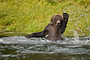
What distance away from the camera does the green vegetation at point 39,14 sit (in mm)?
19000

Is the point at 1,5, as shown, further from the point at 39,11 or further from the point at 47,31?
the point at 47,31

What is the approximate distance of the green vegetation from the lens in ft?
Answer: 62.3

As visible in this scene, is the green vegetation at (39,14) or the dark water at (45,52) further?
the green vegetation at (39,14)

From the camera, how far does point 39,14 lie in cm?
2195

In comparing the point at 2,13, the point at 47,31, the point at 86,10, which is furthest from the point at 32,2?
the point at 47,31

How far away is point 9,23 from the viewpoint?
21.8m

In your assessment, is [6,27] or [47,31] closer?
[47,31]

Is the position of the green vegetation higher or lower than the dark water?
higher

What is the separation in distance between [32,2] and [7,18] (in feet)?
11.5

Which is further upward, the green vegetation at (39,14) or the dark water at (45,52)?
the green vegetation at (39,14)

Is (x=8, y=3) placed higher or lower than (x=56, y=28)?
higher

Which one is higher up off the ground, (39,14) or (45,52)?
(39,14)

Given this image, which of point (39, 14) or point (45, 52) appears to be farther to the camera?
point (39, 14)

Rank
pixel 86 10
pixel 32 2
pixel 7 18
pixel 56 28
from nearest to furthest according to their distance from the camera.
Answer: pixel 56 28 → pixel 86 10 → pixel 7 18 → pixel 32 2
